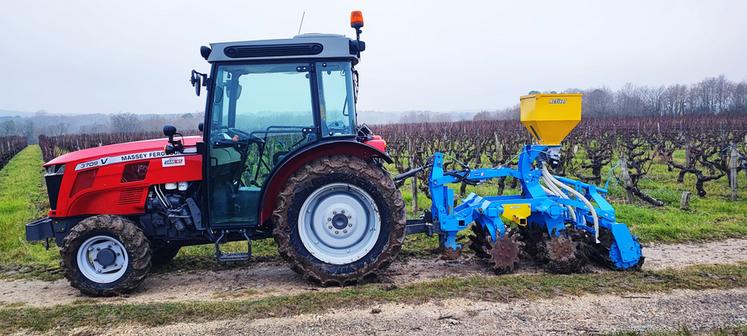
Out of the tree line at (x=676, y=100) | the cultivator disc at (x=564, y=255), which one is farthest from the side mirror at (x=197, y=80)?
the tree line at (x=676, y=100)

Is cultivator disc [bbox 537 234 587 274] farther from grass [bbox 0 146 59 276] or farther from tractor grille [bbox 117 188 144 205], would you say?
grass [bbox 0 146 59 276]

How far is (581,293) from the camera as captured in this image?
4.84 metres

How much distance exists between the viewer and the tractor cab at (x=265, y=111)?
507 centimetres

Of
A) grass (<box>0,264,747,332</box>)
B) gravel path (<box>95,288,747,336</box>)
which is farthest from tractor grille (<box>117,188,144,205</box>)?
gravel path (<box>95,288,747,336</box>)

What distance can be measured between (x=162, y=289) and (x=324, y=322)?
82.3 inches

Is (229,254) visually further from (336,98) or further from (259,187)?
(336,98)

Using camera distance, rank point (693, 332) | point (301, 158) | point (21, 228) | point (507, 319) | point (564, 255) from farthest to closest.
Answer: point (21, 228) → point (564, 255) → point (301, 158) → point (507, 319) → point (693, 332)

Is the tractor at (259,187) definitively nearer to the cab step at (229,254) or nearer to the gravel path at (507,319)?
the cab step at (229,254)

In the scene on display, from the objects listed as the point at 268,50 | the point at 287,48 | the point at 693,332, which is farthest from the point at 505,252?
the point at 268,50

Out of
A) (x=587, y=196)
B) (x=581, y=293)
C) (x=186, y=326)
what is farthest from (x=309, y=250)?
(x=587, y=196)

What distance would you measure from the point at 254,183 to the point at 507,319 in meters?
2.74

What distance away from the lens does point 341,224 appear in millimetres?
5207

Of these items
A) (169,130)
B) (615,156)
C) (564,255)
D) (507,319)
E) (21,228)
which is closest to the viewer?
(507,319)

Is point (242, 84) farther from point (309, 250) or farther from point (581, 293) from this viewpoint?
point (581, 293)
